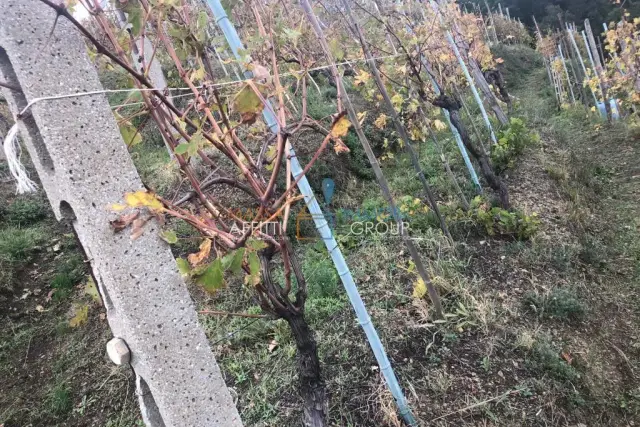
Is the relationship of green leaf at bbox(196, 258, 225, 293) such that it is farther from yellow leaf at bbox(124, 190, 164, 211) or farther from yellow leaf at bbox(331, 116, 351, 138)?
yellow leaf at bbox(331, 116, 351, 138)

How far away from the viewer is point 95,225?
944 mm

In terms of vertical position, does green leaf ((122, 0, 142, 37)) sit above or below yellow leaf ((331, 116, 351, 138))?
above

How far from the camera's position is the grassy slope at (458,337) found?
2.22 meters

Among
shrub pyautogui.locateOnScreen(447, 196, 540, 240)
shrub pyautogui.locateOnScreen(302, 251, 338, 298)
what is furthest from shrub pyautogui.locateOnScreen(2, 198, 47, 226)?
shrub pyautogui.locateOnScreen(447, 196, 540, 240)

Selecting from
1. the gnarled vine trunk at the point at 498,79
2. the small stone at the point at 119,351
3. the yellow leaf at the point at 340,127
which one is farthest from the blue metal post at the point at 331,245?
the gnarled vine trunk at the point at 498,79

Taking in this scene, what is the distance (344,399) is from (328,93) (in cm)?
643

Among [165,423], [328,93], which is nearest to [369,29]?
[328,93]

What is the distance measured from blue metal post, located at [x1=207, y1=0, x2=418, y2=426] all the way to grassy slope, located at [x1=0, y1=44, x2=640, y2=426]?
15 centimetres

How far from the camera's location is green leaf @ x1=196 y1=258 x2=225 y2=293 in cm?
102

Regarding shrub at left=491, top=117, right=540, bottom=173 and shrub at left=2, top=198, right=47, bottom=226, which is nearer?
shrub at left=491, top=117, right=540, bottom=173

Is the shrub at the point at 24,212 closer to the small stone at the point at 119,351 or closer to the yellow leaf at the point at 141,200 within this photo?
the small stone at the point at 119,351

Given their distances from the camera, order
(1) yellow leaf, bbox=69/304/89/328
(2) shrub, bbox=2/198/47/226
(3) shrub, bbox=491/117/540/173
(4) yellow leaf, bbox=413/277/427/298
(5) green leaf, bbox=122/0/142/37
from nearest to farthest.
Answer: (5) green leaf, bbox=122/0/142/37 → (1) yellow leaf, bbox=69/304/89/328 → (4) yellow leaf, bbox=413/277/427/298 → (3) shrub, bbox=491/117/540/173 → (2) shrub, bbox=2/198/47/226

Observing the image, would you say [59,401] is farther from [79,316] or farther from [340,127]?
[340,127]

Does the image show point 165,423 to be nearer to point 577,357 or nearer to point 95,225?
point 95,225
